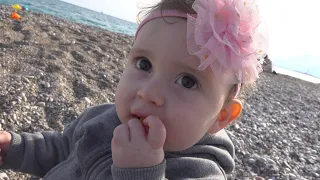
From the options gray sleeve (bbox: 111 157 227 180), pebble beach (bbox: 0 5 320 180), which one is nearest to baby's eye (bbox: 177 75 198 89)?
gray sleeve (bbox: 111 157 227 180)

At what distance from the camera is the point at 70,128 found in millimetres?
2389

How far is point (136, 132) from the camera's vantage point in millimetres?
1477

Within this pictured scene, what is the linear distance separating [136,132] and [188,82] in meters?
0.37

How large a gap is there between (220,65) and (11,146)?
1529 mm

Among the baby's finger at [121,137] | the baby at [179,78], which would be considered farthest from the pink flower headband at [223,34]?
the baby's finger at [121,137]

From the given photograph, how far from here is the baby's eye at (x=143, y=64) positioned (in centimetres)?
165

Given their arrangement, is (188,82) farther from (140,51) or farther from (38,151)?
(38,151)

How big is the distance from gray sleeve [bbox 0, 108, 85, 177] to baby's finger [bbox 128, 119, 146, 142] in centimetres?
89

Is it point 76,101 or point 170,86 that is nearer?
point 170,86

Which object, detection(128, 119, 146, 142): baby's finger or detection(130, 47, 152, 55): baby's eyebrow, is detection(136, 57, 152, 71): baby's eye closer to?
detection(130, 47, 152, 55): baby's eyebrow

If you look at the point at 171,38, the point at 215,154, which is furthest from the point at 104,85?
the point at 171,38

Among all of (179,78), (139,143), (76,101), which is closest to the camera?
(139,143)

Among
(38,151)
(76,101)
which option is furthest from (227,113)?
(76,101)

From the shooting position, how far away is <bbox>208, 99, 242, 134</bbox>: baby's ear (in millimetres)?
1922
